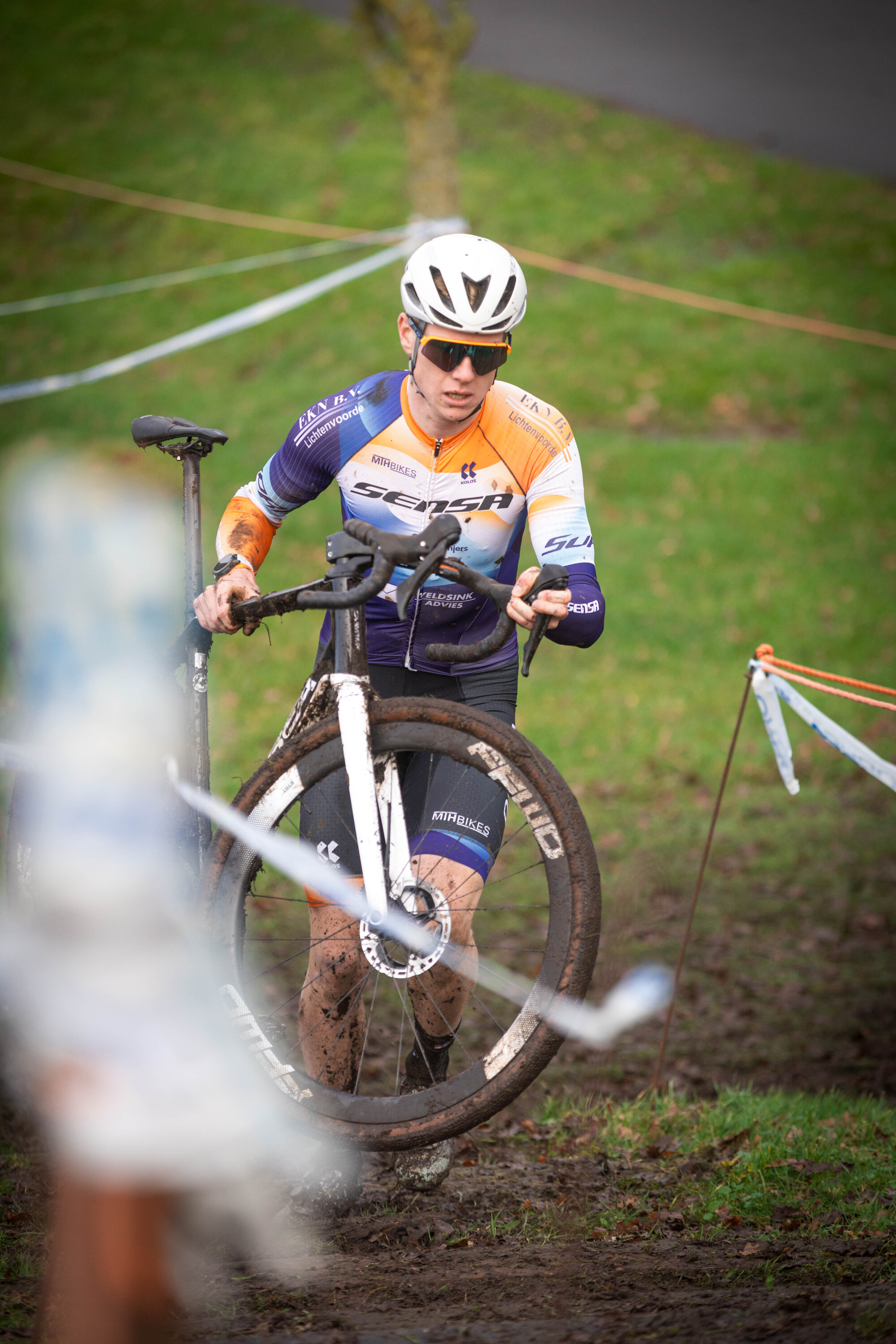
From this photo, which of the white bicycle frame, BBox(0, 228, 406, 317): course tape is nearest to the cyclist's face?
the white bicycle frame

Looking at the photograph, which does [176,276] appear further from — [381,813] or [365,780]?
[365,780]

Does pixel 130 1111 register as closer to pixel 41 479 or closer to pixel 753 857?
pixel 41 479

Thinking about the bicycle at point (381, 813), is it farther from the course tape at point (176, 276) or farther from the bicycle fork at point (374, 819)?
the course tape at point (176, 276)

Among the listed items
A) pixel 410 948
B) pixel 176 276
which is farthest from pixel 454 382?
pixel 176 276

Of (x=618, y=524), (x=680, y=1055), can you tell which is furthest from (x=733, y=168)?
(x=680, y=1055)

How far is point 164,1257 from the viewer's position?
174 centimetres

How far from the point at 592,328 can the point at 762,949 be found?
12155 millimetres

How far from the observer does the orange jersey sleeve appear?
3.88 meters

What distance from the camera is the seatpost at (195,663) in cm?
390

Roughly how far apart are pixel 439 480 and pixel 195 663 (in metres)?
0.99

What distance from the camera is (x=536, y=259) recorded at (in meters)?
10.8

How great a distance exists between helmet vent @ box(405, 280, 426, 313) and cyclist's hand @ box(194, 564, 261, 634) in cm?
94

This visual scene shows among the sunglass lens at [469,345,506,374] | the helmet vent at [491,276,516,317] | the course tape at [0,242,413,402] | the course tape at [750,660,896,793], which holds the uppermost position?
the course tape at [0,242,413,402]

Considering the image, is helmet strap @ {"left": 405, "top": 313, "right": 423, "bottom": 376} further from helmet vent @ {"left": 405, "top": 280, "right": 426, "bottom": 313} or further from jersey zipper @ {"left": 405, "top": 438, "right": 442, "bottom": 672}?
jersey zipper @ {"left": 405, "top": 438, "right": 442, "bottom": 672}
